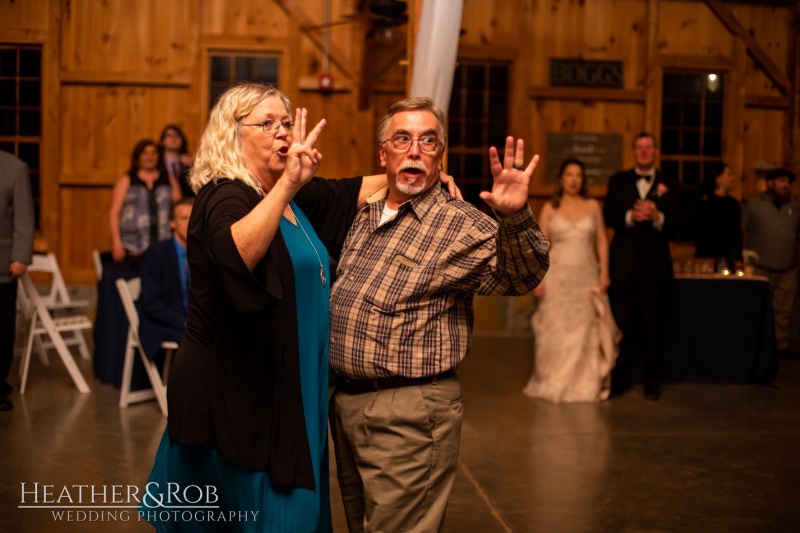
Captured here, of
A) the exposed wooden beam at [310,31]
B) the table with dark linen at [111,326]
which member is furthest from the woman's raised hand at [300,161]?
the exposed wooden beam at [310,31]

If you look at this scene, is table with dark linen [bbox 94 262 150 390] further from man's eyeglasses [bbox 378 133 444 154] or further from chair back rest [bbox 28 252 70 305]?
man's eyeglasses [bbox 378 133 444 154]

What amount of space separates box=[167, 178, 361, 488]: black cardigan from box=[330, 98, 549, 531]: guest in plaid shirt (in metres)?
0.27

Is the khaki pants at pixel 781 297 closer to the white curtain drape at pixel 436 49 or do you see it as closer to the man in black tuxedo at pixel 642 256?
the man in black tuxedo at pixel 642 256

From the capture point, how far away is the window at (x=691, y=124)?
10641mm

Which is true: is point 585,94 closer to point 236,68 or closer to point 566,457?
point 236,68

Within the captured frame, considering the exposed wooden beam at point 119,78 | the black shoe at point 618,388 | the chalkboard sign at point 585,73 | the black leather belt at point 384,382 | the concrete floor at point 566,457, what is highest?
the chalkboard sign at point 585,73

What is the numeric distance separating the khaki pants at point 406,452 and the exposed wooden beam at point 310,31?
759cm

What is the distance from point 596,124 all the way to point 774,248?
2366mm

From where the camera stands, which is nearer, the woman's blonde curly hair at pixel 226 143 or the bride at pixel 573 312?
the woman's blonde curly hair at pixel 226 143

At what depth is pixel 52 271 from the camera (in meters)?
7.75

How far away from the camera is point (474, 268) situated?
2.44 m

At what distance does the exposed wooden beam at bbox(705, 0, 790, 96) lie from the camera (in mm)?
10367

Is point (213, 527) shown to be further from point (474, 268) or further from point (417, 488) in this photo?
point (474, 268)

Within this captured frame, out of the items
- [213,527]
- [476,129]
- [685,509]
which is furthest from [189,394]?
[476,129]
